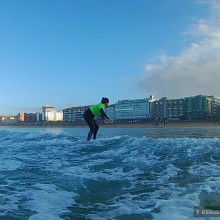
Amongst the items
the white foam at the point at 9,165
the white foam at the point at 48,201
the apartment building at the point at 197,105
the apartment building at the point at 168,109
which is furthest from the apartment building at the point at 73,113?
the white foam at the point at 48,201

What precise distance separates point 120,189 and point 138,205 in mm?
893

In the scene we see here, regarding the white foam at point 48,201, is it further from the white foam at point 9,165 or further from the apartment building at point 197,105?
the apartment building at point 197,105

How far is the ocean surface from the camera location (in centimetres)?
390

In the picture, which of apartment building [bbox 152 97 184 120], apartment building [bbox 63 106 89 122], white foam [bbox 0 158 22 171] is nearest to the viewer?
white foam [bbox 0 158 22 171]

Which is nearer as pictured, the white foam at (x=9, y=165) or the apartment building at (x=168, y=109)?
the white foam at (x=9, y=165)

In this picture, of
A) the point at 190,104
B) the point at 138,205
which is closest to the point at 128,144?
the point at 138,205

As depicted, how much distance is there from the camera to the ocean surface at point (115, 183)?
12.8 ft

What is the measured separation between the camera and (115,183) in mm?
5387

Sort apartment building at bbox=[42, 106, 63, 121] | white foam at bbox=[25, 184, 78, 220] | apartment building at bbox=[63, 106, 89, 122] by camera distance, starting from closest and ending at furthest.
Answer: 1. white foam at bbox=[25, 184, 78, 220]
2. apartment building at bbox=[63, 106, 89, 122]
3. apartment building at bbox=[42, 106, 63, 121]

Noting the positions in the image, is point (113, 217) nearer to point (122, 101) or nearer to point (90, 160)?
point (90, 160)

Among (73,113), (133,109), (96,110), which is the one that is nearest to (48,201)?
(96,110)

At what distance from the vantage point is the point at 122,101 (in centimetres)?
16262

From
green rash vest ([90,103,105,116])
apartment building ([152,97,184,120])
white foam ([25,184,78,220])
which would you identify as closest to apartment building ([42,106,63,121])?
apartment building ([152,97,184,120])

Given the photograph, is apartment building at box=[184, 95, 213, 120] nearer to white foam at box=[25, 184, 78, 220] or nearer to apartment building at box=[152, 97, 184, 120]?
apartment building at box=[152, 97, 184, 120]
